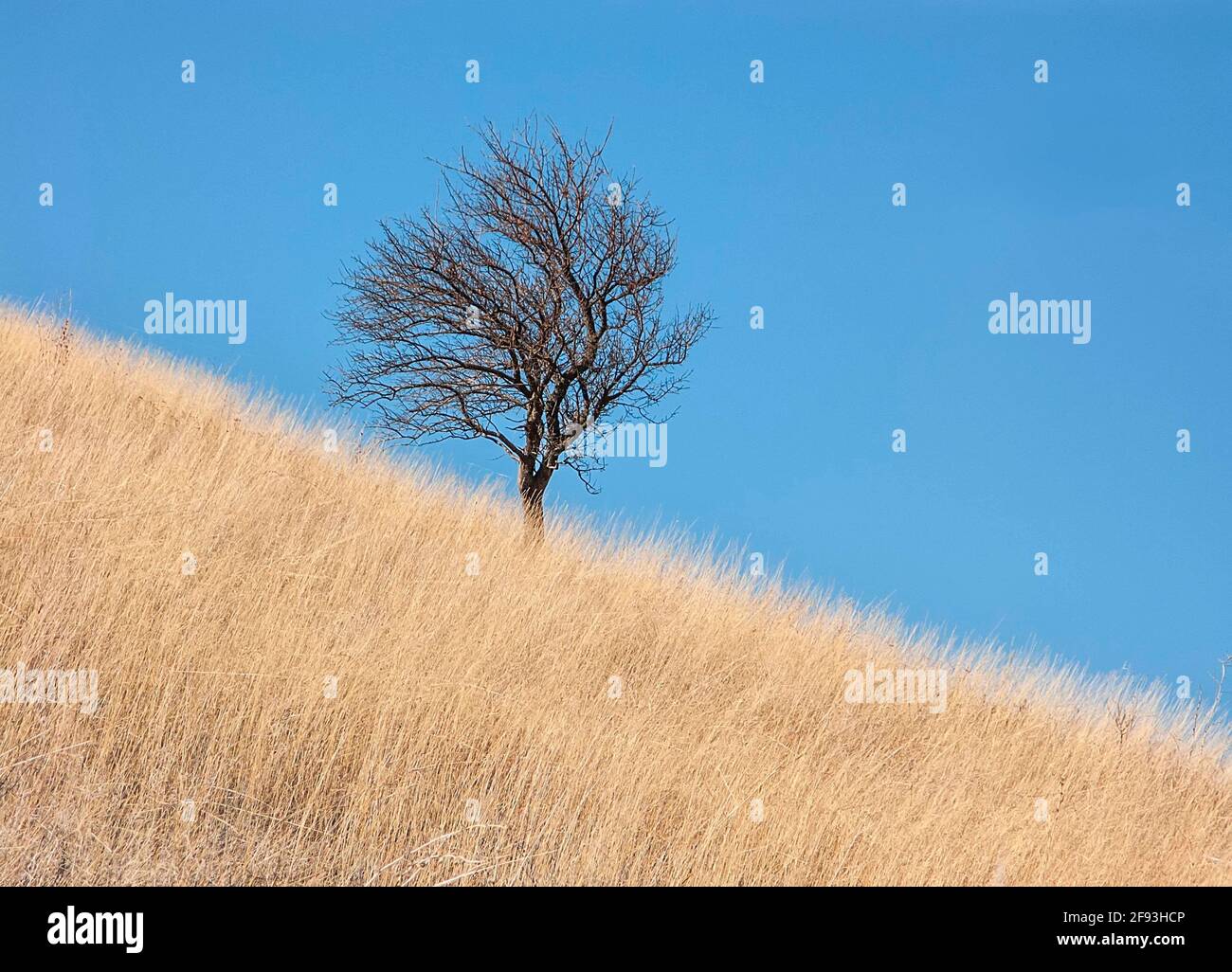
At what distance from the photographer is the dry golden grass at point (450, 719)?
247 inches

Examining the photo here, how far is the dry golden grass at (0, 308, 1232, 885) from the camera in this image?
627 centimetres

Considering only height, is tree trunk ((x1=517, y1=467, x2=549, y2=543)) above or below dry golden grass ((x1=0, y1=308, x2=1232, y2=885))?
above
